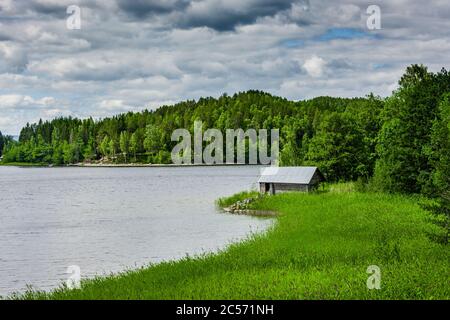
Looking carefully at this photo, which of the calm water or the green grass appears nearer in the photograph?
the green grass

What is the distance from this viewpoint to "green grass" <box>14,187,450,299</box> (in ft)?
57.2

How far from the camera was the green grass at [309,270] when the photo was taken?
17438 millimetres

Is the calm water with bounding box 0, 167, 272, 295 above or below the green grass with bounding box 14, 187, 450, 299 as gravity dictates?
below

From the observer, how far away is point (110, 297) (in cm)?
1867

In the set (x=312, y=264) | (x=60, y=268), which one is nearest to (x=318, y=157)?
(x=60, y=268)

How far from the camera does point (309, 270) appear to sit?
68.2 ft

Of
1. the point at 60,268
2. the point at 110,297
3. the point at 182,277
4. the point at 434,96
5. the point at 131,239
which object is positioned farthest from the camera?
the point at 434,96

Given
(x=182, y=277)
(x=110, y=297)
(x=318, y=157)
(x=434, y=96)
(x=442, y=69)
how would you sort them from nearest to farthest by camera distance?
(x=110, y=297) < (x=182, y=277) < (x=434, y=96) < (x=442, y=69) < (x=318, y=157)

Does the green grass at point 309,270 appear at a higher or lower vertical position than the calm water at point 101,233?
higher

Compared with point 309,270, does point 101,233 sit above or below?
below

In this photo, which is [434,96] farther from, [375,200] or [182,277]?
[182,277]

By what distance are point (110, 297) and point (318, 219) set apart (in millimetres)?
23632

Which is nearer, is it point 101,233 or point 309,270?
point 309,270

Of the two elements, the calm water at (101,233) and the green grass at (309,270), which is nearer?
the green grass at (309,270)
